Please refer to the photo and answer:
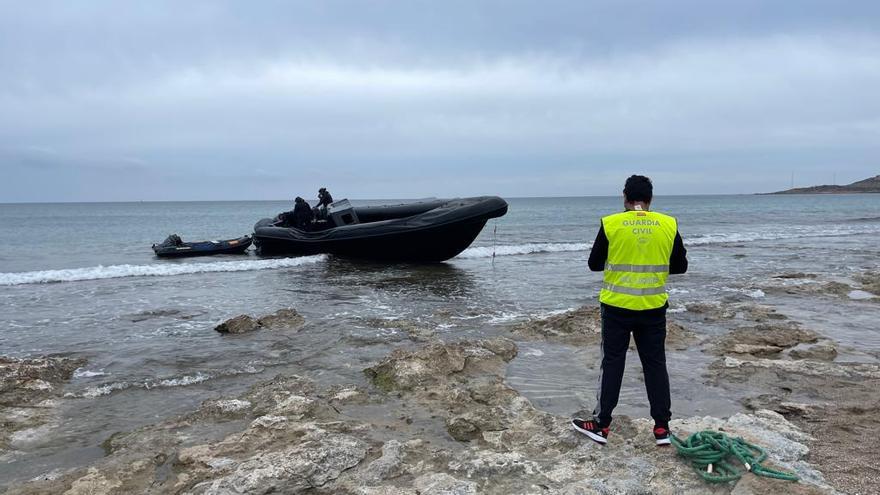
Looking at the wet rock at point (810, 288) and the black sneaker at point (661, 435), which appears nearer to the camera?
the black sneaker at point (661, 435)

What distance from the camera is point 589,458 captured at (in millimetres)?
2857

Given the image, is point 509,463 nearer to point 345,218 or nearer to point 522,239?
point 345,218

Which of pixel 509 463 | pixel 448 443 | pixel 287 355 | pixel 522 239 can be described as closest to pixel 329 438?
pixel 448 443

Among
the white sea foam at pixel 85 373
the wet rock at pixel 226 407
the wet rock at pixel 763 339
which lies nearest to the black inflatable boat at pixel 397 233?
the wet rock at pixel 763 339

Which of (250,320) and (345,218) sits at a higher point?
(345,218)

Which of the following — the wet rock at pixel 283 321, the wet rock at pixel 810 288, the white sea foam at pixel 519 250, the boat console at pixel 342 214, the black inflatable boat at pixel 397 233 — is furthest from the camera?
the white sea foam at pixel 519 250

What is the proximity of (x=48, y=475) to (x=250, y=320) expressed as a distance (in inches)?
144

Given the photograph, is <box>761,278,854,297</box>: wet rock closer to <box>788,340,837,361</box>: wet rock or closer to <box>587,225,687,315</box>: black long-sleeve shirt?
<box>788,340,837,361</box>: wet rock

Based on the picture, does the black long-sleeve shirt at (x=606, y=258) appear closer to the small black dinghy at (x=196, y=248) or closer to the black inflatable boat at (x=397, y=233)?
the black inflatable boat at (x=397, y=233)

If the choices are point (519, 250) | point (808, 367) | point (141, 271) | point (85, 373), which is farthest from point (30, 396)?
point (519, 250)

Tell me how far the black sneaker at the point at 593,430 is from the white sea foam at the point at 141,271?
1118 cm

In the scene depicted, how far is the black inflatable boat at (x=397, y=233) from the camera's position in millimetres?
11992

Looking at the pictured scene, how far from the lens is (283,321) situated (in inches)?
267

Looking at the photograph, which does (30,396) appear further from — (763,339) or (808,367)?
(763,339)
